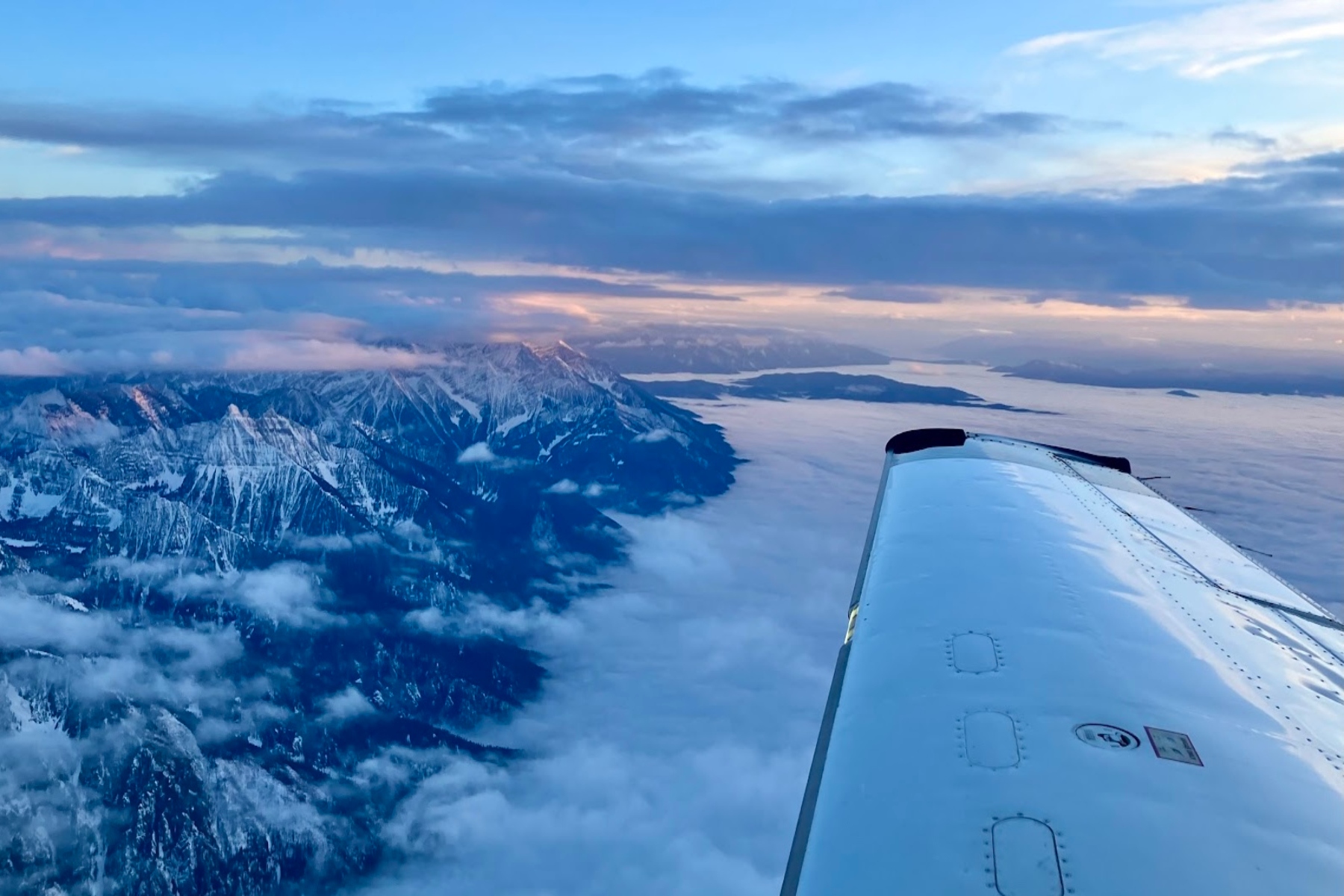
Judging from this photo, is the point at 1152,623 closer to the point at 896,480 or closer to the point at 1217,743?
the point at 1217,743

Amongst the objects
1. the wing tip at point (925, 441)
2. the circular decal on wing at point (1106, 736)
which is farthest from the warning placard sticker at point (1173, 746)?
the wing tip at point (925, 441)

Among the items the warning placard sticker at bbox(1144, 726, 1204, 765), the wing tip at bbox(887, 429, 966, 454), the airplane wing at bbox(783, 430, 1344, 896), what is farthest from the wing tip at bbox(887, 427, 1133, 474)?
the warning placard sticker at bbox(1144, 726, 1204, 765)

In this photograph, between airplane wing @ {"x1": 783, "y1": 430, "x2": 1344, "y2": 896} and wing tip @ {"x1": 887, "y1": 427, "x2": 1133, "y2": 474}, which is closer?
airplane wing @ {"x1": 783, "y1": 430, "x2": 1344, "y2": 896}

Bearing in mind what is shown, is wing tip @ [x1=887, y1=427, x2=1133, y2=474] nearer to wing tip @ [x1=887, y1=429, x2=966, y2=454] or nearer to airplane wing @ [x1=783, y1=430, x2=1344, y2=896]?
wing tip @ [x1=887, y1=429, x2=966, y2=454]

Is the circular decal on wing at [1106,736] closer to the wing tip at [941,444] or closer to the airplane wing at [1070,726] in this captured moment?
the airplane wing at [1070,726]

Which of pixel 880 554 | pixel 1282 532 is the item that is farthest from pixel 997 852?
pixel 1282 532

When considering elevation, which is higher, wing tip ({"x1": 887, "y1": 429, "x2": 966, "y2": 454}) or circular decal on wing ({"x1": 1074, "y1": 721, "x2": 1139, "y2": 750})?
wing tip ({"x1": 887, "y1": 429, "x2": 966, "y2": 454})

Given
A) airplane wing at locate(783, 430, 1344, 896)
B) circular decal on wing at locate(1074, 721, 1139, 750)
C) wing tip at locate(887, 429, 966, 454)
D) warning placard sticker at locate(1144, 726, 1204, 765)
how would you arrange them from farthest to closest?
wing tip at locate(887, 429, 966, 454), circular decal on wing at locate(1074, 721, 1139, 750), warning placard sticker at locate(1144, 726, 1204, 765), airplane wing at locate(783, 430, 1344, 896)
